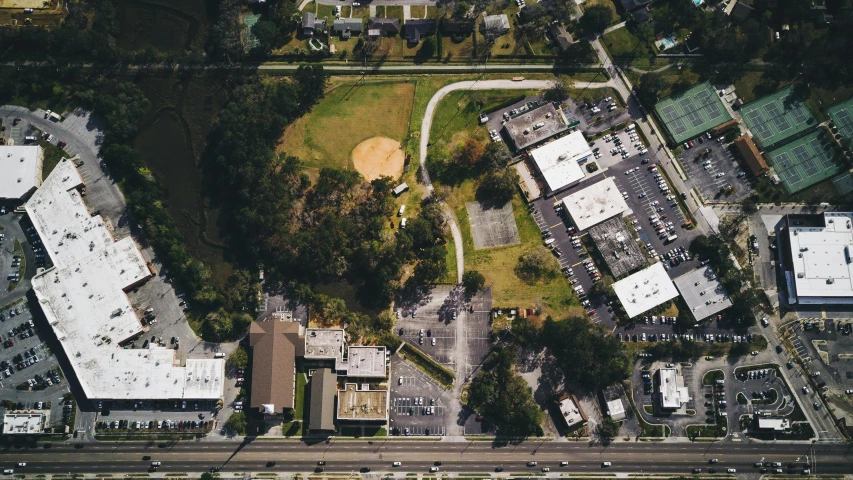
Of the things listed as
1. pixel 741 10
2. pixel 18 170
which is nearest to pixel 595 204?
pixel 741 10

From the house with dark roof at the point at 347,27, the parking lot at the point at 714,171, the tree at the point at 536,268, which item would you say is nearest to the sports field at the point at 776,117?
the parking lot at the point at 714,171

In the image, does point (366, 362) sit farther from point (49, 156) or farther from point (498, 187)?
point (49, 156)

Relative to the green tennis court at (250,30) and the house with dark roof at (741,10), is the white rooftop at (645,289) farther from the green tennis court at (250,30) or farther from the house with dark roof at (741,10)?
the green tennis court at (250,30)

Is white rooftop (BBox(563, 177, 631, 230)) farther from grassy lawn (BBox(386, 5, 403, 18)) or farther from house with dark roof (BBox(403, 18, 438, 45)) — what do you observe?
grassy lawn (BBox(386, 5, 403, 18))

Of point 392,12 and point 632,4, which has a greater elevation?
point 392,12

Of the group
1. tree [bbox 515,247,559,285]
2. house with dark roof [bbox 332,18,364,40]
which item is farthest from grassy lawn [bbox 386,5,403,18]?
tree [bbox 515,247,559,285]

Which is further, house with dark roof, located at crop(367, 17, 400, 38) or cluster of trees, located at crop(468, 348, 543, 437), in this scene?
house with dark roof, located at crop(367, 17, 400, 38)

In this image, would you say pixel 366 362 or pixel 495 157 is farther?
pixel 495 157
